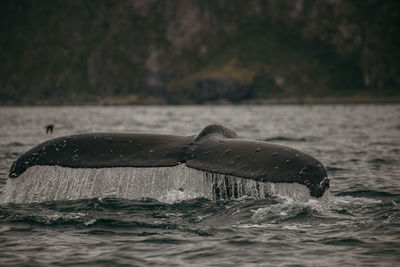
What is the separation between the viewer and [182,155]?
729 cm

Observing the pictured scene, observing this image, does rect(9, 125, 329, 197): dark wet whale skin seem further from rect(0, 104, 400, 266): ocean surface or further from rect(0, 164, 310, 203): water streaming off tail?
rect(0, 104, 400, 266): ocean surface

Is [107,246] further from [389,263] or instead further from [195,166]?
[389,263]

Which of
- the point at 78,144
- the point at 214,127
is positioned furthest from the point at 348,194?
the point at 78,144

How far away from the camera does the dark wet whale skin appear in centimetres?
658

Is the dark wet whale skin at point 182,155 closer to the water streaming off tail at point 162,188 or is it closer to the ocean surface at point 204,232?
the water streaming off tail at point 162,188

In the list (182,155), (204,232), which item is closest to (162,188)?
(204,232)

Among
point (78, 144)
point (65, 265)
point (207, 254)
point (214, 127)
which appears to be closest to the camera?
point (65, 265)

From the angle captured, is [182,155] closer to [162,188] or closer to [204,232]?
[204,232]

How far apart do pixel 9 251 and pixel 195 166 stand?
2.45 metres

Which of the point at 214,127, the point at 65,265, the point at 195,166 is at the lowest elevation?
the point at 65,265

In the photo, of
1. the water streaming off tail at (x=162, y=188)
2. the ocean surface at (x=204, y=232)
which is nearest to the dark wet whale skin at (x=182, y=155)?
the water streaming off tail at (x=162, y=188)

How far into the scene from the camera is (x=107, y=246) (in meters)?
7.22

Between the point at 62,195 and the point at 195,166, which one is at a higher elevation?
the point at 195,166

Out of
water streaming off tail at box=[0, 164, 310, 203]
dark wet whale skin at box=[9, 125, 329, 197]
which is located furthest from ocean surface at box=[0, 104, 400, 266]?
dark wet whale skin at box=[9, 125, 329, 197]
